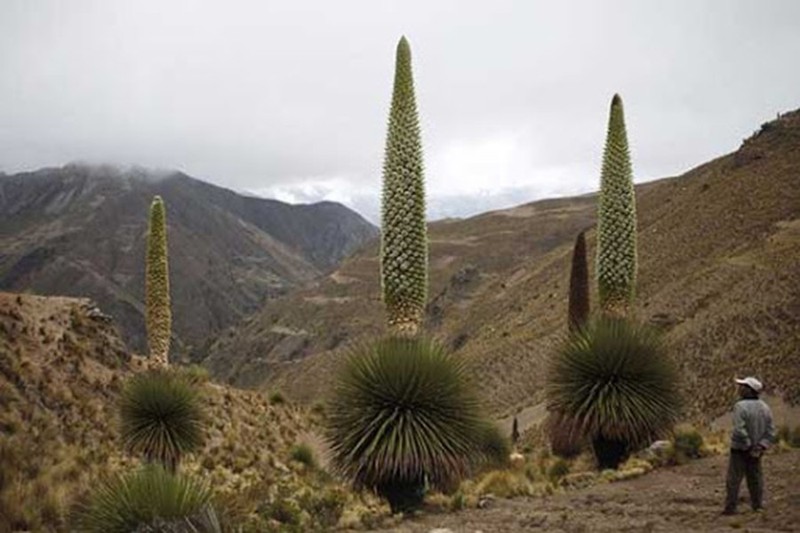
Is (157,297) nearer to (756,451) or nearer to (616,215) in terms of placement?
(616,215)

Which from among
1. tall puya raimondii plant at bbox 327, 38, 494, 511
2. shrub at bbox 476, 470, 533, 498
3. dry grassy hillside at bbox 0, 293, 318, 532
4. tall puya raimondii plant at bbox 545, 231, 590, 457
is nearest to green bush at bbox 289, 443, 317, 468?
dry grassy hillside at bbox 0, 293, 318, 532

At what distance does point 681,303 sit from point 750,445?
33.4m

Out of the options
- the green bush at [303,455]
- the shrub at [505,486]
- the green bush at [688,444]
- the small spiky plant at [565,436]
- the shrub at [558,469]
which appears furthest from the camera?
the green bush at [303,455]

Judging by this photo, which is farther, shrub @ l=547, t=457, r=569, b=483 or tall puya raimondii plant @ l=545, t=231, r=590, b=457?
shrub @ l=547, t=457, r=569, b=483

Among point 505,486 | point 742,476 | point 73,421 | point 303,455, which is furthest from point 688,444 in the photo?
point 73,421

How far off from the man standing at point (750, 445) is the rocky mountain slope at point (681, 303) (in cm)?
302

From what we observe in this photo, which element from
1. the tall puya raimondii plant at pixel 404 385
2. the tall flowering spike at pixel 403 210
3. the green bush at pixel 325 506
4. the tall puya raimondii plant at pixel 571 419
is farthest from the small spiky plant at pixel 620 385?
the tall flowering spike at pixel 403 210

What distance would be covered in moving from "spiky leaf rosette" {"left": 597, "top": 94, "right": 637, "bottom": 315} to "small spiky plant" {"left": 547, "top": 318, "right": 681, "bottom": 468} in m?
0.93

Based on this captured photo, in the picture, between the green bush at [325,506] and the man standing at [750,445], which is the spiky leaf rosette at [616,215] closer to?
the man standing at [750,445]

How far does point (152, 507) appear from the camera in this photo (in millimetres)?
7168

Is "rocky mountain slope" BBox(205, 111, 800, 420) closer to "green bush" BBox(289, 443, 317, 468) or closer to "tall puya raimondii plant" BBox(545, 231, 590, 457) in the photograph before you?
"tall puya raimondii plant" BBox(545, 231, 590, 457)

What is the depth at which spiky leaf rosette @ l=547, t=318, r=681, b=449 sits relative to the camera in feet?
40.8

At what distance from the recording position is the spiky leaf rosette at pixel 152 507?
7.15 metres

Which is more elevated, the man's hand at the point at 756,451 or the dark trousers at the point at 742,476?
the man's hand at the point at 756,451
